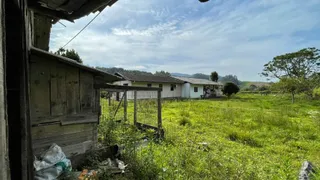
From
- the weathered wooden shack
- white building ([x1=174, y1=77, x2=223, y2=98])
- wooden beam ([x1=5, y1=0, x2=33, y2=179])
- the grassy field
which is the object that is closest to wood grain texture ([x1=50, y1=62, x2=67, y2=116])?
the weathered wooden shack

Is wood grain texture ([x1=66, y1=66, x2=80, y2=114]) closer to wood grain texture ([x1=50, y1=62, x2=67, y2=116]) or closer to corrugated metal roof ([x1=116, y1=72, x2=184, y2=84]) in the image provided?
wood grain texture ([x1=50, y1=62, x2=67, y2=116])

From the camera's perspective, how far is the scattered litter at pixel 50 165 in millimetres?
2783

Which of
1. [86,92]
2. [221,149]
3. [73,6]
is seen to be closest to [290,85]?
[221,149]

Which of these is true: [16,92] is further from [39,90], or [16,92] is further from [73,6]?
[39,90]

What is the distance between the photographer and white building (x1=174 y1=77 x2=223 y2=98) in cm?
2586

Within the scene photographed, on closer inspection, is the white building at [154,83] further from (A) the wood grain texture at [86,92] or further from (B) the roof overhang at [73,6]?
(B) the roof overhang at [73,6]

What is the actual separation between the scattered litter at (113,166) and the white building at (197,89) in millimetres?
22274

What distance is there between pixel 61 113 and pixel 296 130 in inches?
344

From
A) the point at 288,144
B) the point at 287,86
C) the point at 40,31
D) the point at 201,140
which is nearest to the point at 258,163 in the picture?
the point at 201,140

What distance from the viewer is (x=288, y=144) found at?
20.8 feet

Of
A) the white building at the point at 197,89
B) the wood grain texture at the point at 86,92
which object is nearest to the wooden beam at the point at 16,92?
the wood grain texture at the point at 86,92

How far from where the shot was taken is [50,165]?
2908mm

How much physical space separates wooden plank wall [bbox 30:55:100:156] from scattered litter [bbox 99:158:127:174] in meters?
0.53

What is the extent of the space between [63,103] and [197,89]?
24.9m
